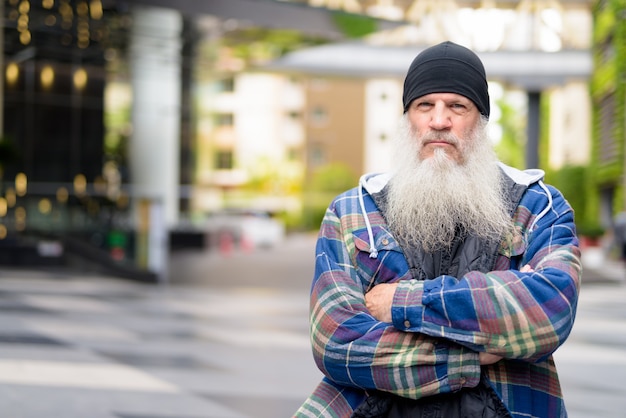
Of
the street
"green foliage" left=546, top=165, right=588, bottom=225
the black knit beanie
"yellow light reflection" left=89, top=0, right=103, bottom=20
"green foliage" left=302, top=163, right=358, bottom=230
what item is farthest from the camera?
"green foliage" left=302, top=163, right=358, bottom=230

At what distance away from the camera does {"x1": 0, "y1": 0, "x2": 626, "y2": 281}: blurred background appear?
65.1 ft

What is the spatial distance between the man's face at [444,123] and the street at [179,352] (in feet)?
15.2

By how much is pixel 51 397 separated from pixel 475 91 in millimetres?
5669

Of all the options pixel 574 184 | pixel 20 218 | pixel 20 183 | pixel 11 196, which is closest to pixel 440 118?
pixel 20 218

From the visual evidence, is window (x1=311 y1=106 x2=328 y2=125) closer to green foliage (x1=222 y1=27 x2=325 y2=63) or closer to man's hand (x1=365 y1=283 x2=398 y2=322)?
green foliage (x1=222 y1=27 x2=325 y2=63)

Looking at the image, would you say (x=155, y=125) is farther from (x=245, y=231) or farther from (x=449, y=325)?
(x=449, y=325)

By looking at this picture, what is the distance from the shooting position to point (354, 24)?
19109 millimetres

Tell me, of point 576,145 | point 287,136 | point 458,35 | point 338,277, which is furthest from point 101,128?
point 287,136

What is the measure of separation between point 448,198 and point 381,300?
30cm

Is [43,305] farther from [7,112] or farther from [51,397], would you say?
[7,112]

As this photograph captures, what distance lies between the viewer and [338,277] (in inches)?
94.0

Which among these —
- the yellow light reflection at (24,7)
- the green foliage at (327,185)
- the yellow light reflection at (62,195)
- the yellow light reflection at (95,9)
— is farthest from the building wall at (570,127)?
the yellow light reflection at (24,7)

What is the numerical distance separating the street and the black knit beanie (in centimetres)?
472

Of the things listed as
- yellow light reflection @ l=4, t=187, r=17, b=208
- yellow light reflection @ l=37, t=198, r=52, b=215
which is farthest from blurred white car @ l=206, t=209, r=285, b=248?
yellow light reflection @ l=4, t=187, r=17, b=208
